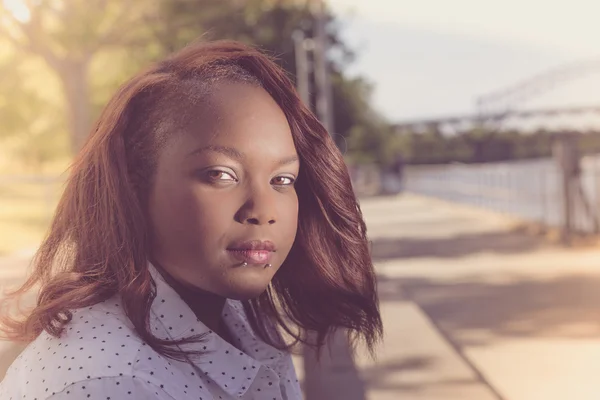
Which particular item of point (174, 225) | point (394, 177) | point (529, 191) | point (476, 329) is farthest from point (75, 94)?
point (174, 225)

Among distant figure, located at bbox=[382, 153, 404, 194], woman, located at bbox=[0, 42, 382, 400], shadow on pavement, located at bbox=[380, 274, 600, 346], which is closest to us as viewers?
woman, located at bbox=[0, 42, 382, 400]

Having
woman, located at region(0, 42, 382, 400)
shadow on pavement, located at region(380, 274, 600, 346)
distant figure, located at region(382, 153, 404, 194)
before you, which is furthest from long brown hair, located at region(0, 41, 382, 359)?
distant figure, located at region(382, 153, 404, 194)

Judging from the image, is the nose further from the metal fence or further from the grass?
the metal fence

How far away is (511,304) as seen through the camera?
10031 millimetres

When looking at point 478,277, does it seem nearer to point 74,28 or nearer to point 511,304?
point 511,304

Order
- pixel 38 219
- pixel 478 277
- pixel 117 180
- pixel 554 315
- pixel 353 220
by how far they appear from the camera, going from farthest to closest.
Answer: pixel 38 219, pixel 478 277, pixel 554 315, pixel 353 220, pixel 117 180

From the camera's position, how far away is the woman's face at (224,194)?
1.65 m

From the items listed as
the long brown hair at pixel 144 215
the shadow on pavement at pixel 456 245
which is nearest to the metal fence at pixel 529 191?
→ the shadow on pavement at pixel 456 245

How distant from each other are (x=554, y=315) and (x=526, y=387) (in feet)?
9.69

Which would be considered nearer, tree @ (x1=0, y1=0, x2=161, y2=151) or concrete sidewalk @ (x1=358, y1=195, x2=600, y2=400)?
concrete sidewalk @ (x1=358, y1=195, x2=600, y2=400)

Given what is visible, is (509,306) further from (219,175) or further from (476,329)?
(219,175)

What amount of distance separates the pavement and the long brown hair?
0.79 meters

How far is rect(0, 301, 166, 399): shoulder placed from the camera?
1.49 metres

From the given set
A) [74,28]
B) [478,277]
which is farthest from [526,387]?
[74,28]
